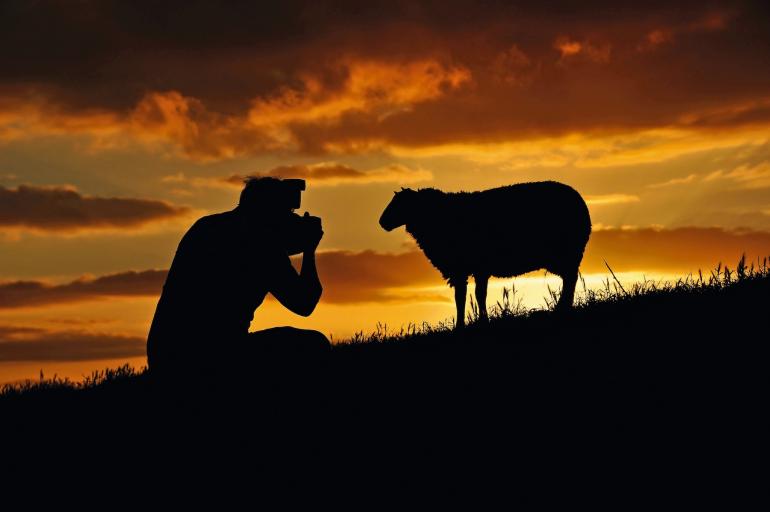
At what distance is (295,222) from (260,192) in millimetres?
391

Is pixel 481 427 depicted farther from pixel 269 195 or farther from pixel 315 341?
pixel 269 195

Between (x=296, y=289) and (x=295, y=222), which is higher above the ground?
(x=295, y=222)

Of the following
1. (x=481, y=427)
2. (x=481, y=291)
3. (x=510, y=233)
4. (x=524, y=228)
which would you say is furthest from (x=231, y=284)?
(x=524, y=228)

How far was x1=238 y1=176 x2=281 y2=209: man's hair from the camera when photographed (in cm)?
757

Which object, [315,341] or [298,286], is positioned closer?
[298,286]

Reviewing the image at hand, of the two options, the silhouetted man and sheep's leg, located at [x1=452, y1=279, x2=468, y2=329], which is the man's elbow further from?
sheep's leg, located at [x1=452, y1=279, x2=468, y2=329]

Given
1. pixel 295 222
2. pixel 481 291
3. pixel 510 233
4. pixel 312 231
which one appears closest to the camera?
pixel 295 222

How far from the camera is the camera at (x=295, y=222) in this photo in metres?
7.60

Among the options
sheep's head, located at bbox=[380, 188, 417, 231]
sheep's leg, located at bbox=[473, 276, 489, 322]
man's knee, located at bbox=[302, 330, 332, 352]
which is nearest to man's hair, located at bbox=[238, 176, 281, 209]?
man's knee, located at bbox=[302, 330, 332, 352]

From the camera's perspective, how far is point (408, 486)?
677 centimetres

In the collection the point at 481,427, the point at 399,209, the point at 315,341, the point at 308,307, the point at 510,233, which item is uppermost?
the point at 399,209

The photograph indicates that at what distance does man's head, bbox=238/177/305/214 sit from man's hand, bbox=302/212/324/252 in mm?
188

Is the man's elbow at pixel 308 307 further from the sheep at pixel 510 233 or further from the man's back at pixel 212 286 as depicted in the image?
the sheep at pixel 510 233

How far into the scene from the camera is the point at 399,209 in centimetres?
1819
